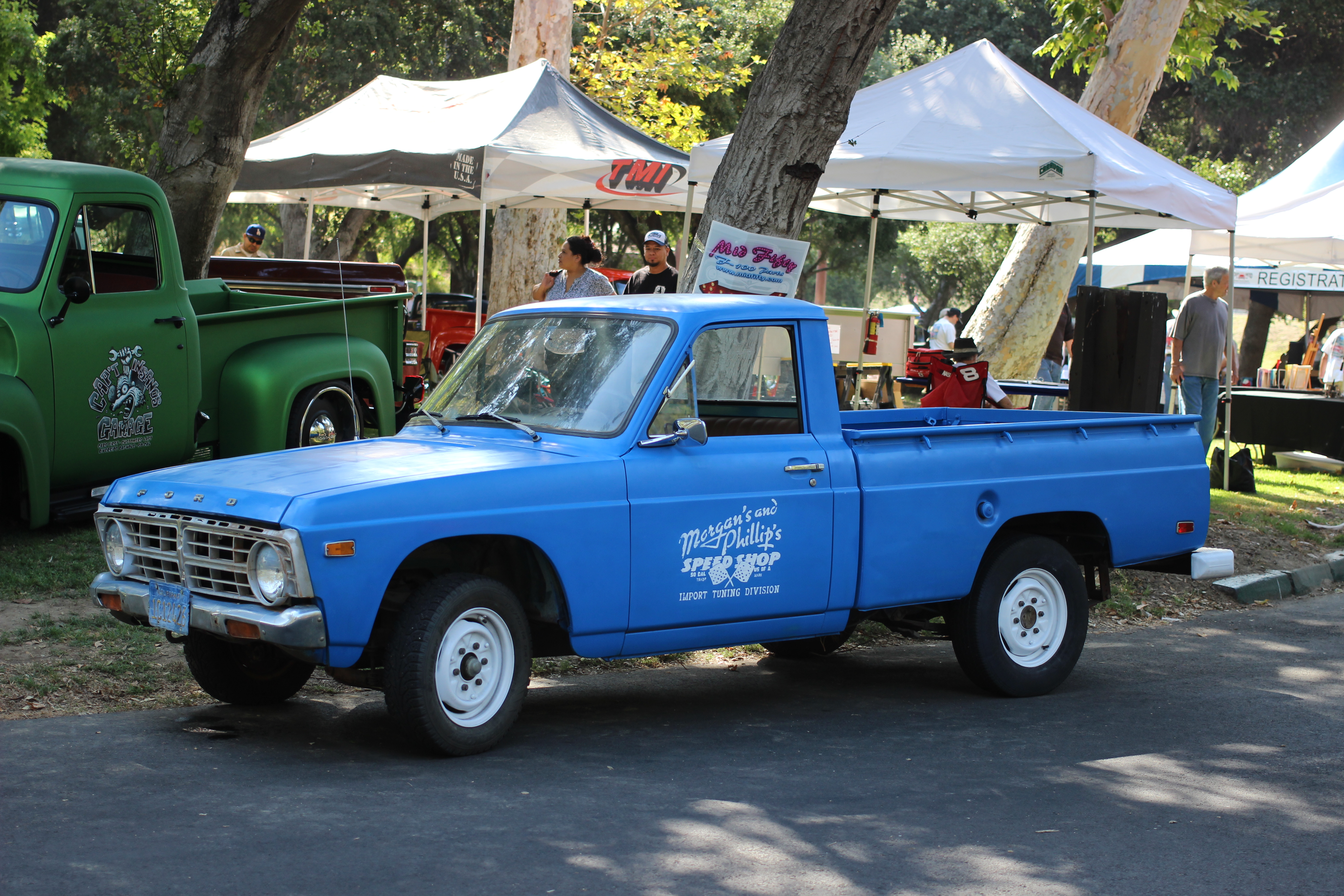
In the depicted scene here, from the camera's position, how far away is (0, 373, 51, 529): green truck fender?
725 cm

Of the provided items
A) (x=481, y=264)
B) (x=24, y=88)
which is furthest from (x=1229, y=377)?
(x=24, y=88)

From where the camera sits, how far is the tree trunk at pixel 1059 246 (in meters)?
15.4

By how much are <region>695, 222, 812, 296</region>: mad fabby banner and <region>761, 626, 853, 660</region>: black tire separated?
221 cm

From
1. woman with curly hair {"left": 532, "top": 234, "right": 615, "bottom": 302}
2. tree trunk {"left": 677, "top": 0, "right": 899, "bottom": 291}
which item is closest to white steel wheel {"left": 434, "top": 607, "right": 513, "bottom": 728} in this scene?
tree trunk {"left": 677, "top": 0, "right": 899, "bottom": 291}

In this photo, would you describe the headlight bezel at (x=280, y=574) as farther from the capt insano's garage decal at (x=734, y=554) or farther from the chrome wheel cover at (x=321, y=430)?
the chrome wheel cover at (x=321, y=430)

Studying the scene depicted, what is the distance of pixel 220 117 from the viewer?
995 centimetres

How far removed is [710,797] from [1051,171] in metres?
7.39

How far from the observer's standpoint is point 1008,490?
6.30 meters

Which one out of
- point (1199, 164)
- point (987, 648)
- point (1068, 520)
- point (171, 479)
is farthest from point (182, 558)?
point (1199, 164)

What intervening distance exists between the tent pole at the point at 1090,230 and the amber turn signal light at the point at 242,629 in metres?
7.84

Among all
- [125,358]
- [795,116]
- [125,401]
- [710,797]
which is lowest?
[710,797]

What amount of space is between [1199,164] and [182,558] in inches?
1431

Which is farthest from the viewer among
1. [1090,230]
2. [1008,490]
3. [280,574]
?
[1090,230]

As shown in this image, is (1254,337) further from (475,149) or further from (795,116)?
(795,116)
